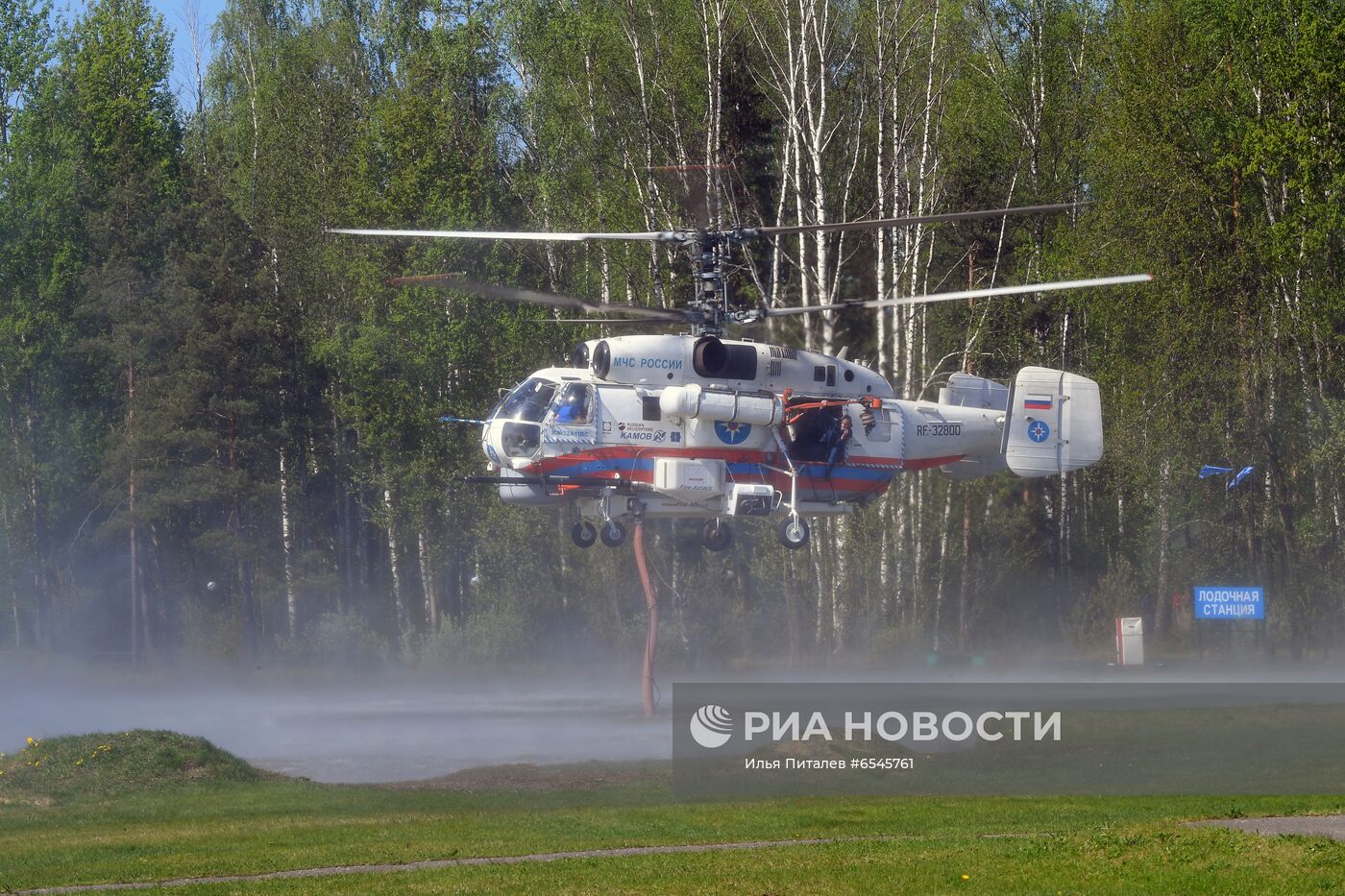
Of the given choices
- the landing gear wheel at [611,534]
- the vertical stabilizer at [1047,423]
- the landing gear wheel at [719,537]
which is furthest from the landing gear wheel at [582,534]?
the vertical stabilizer at [1047,423]

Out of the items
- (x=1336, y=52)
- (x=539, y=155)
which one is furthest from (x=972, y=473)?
(x=539, y=155)

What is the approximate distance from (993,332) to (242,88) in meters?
34.9

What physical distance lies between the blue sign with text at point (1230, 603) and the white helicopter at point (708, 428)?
40.3ft

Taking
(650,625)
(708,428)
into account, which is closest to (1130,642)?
(650,625)

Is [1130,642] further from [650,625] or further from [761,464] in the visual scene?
[761,464]

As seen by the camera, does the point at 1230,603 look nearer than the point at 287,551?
Yes

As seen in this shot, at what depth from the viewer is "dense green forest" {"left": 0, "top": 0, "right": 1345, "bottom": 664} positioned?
130ft

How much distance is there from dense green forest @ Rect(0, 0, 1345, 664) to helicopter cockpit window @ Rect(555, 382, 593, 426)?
452 inches

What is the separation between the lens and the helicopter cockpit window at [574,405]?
24.7 metres

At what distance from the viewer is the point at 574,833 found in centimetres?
1739

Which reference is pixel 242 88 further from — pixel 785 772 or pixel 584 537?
pixel 785 772

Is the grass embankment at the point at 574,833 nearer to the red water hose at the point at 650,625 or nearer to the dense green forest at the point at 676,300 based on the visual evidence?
the red water hose at the point at 650,625

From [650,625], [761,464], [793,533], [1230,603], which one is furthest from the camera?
[1230,603]

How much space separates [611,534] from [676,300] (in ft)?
54.0
